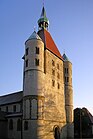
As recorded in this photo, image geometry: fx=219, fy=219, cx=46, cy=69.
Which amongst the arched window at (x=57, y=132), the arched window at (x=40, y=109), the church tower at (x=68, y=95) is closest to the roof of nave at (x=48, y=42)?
the church tower at (x=68, y=95)

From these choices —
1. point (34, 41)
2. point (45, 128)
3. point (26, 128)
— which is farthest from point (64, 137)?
point (34, 41)

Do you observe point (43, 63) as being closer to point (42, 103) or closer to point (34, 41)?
point (34, 41)

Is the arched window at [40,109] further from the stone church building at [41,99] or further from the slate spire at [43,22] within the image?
the slate spire at [43,22]

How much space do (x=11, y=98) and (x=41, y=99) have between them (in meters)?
15.1

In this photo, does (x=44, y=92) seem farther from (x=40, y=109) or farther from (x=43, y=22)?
(x=43, y=22)

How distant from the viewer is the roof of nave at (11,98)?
55.0 meters

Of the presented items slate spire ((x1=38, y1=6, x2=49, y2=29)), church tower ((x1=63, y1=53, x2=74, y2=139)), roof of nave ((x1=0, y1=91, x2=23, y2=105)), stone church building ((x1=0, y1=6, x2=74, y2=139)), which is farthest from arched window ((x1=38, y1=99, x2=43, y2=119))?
slate spire ((x1=38, y1=6, x2=49, y2=29))

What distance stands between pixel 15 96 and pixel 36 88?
13895mm

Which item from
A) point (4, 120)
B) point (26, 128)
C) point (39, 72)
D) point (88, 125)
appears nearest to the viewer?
point (26, 128)

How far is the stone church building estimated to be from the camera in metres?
44.1

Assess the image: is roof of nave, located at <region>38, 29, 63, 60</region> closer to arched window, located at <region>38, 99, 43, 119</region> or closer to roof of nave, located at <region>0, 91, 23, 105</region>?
roof of nave, located at <region>0, 91, 23, 105</region>

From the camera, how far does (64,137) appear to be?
175ft

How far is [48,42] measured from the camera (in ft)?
183

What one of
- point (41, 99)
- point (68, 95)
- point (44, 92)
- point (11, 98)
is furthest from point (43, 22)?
point (41, 99)
